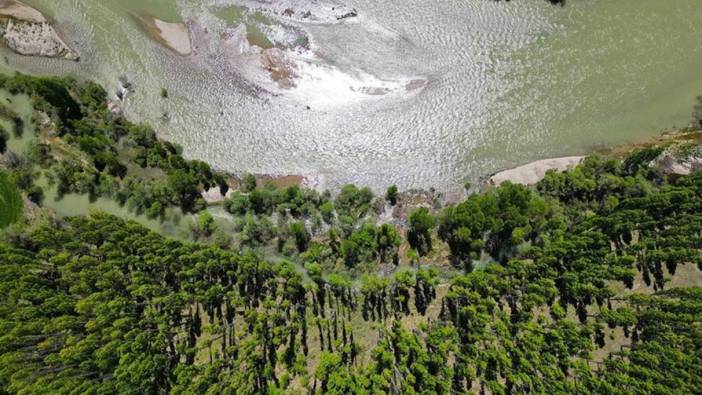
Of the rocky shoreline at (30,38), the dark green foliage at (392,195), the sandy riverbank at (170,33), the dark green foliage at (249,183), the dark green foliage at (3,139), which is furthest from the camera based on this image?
the sandy riverbank at (170,33)

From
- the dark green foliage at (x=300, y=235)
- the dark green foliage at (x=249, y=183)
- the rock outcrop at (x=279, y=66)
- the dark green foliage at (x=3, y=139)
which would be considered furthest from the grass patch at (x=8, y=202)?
the rock outcrop at (x=279, y=66)

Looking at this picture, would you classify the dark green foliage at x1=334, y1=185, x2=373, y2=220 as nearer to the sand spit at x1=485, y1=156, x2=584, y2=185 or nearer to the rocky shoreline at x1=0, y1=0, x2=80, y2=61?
the sand spit at x1=485, y1=156, x2=584, y2=185

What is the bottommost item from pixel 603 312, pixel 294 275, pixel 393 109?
pixel 603 312

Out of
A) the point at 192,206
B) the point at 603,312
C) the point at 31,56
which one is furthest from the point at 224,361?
the point at 31,56

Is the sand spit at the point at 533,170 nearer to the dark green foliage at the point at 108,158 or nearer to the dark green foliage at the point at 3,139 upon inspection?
the dark green foliage at the point at 108,158

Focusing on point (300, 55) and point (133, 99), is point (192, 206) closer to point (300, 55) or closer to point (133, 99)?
point (133, 99)

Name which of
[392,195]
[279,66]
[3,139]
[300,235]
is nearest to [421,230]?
[392,195]

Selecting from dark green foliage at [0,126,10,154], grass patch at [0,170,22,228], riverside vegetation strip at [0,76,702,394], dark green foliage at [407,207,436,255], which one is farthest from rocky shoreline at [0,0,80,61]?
dark green foliage at [407,207,436,255]
